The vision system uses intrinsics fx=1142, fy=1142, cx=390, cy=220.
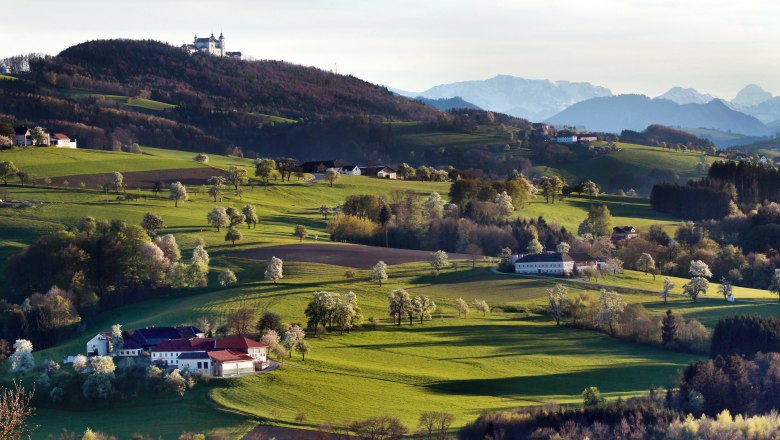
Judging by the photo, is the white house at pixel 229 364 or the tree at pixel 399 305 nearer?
the white house at pixel 229 364

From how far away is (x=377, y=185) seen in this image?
7062 inches

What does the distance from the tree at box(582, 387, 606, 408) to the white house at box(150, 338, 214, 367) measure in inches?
1057

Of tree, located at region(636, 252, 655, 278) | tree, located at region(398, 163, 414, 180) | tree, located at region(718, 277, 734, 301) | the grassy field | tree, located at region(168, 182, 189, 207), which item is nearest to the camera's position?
the grassy field

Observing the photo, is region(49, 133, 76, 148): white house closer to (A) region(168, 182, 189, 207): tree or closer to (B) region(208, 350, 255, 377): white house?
(A) region(168, 182, 189, 207): tree

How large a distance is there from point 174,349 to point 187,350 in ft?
3.29

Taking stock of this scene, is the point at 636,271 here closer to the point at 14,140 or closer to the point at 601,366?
the point at 601,366

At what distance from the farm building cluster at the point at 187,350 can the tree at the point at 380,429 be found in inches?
593

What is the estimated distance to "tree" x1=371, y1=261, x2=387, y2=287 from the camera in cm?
11019

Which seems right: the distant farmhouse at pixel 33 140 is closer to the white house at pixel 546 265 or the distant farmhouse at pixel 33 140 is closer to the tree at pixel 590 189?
the tree at pixel 590 189

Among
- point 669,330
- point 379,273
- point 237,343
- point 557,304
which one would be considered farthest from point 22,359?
Answer: point 669,330

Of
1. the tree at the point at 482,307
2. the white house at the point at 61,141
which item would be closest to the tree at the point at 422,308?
the tree at the point at 482,307

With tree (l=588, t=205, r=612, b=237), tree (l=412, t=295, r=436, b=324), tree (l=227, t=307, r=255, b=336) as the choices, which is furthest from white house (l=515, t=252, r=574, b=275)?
tree (l=227, t=307, r=255, b=336)

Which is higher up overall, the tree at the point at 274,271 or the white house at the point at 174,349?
the tree at the point at 274,271

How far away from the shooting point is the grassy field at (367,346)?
73188 mm
